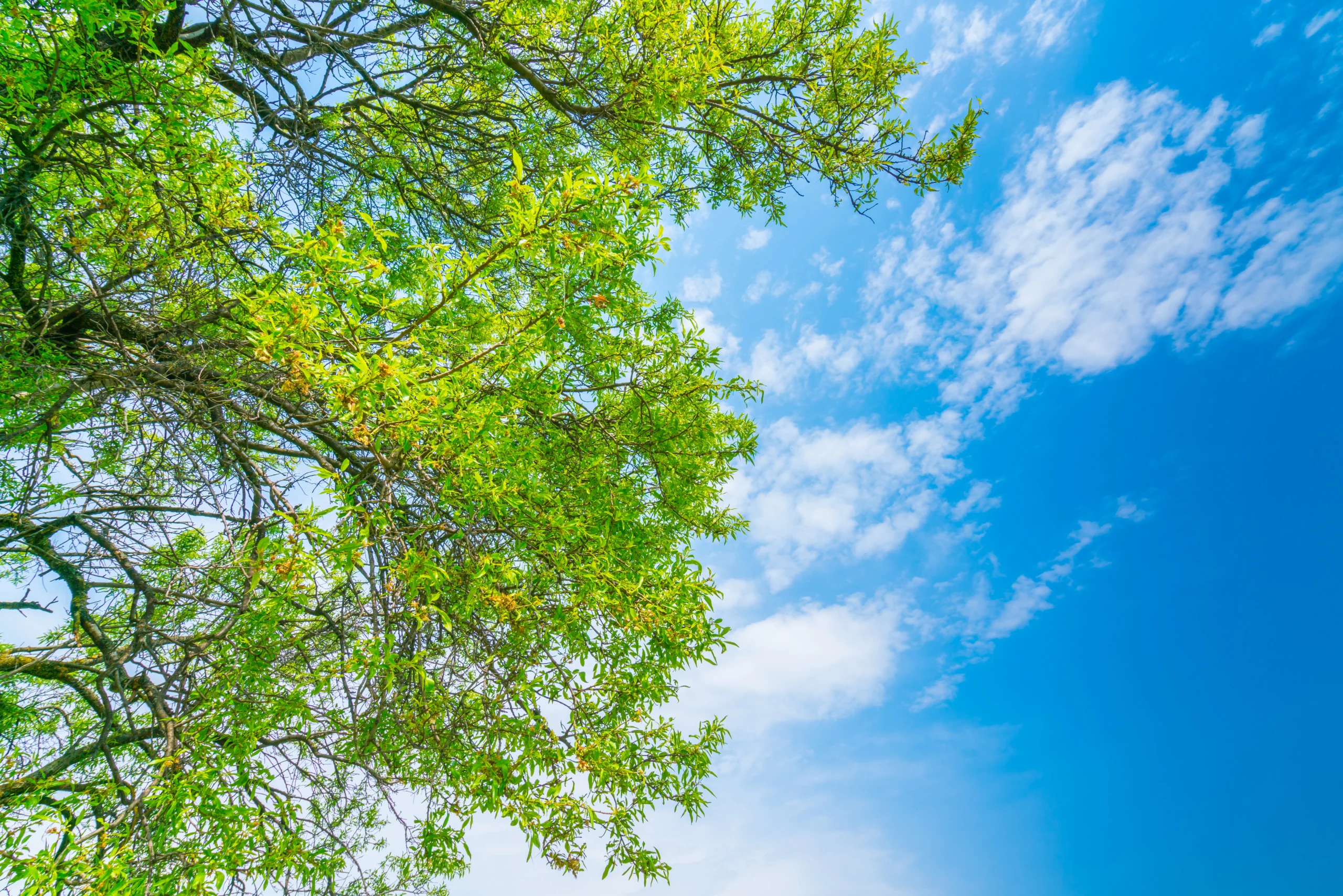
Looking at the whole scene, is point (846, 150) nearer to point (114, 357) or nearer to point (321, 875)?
point (114, 357)

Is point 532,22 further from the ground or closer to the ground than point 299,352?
further from the ground

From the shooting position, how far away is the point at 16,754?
3.66m

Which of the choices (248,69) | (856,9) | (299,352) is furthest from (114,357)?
(856,9)

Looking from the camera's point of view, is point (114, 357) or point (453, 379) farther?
point (114, 357)

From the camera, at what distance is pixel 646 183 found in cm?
318

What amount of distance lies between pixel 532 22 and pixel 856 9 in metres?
2.55

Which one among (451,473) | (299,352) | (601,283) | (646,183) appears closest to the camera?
(299,352)

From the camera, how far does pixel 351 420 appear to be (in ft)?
7.84

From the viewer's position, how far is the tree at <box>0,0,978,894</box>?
2666 mm

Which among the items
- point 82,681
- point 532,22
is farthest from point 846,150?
point 82,681

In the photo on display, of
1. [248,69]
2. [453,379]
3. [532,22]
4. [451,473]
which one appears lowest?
[451,473]

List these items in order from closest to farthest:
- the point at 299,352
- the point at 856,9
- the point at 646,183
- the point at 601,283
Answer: the point at 299,352, the point at 646,183, the point at 601,283, the point at 856,9

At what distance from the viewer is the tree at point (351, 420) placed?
2666mm

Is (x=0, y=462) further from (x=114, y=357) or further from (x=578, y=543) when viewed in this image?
(x=578, y=543)
